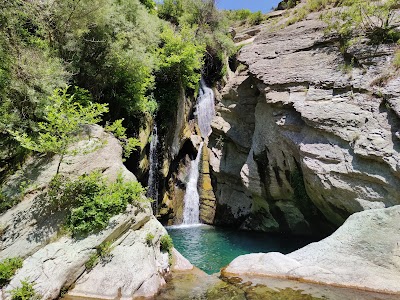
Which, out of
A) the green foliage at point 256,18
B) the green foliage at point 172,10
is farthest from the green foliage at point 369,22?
the green foliage at point 256,18

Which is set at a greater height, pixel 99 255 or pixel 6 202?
pixel 6 202

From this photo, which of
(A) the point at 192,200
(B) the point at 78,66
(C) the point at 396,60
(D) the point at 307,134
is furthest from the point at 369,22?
(A) the point at 192,200

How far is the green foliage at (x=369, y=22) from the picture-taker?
1312 cm

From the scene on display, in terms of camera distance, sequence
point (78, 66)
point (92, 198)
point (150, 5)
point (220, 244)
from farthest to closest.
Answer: point (150, 5) < point (220, 244) < point (78, 66) < point (92, 198)

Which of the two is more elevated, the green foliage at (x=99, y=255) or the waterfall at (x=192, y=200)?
the waterfall at (x=192, y=200)

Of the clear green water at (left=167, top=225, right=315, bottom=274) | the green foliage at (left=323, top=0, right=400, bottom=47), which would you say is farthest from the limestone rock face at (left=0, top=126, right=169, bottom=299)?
the green foliage at (left=323, top=0, right=400, bottom=47)

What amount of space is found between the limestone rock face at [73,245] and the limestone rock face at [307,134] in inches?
288

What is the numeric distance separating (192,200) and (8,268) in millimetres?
15049

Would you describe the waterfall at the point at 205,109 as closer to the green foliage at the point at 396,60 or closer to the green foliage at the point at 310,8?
the green foliage at the point at 310,8

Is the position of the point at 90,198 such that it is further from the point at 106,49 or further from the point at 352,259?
the point at 352,259

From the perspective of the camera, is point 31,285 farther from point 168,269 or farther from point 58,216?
point 168,269

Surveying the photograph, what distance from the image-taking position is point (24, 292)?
264 inches

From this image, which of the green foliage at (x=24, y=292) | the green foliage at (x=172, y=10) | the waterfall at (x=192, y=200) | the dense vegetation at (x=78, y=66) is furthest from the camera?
the green foliage at (x=172, y=10)

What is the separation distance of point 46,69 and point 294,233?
1459cm
